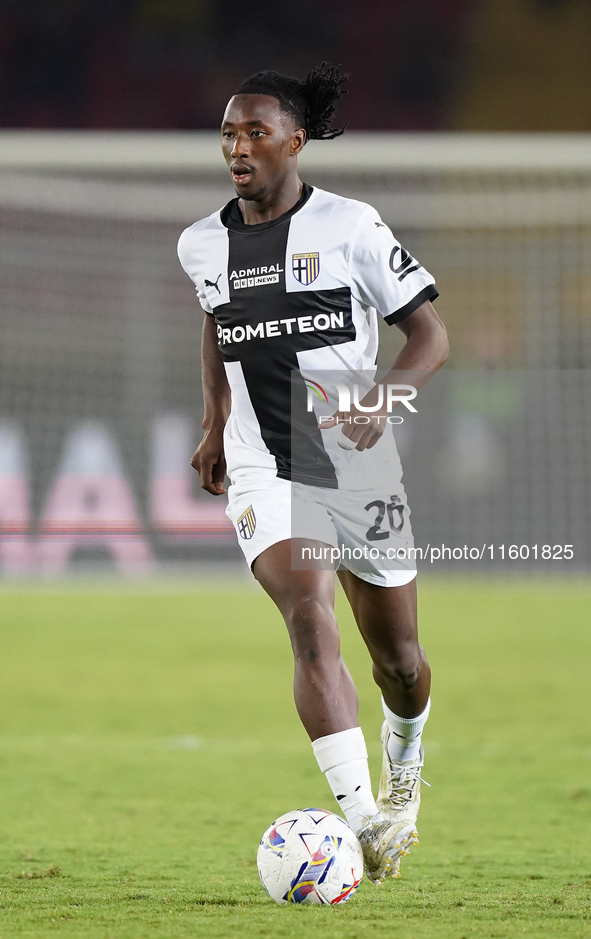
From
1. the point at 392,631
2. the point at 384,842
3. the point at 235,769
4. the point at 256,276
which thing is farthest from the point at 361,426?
the point at 235,769

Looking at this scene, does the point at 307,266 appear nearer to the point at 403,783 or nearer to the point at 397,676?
the point at 397,676

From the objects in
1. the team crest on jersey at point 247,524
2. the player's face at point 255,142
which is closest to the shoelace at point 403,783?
the team crest on jersey at point 247,524

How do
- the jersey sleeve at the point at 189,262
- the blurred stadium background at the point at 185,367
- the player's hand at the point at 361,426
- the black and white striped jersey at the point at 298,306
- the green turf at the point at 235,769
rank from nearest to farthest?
the green turf at the point at 235,769 < the player's hand at the point at 361,426 < the black and white striped jersey at the point at 298,306 < the jersey sleeve at the point at 189,262 < the blurred stadium background at the point at 185,367

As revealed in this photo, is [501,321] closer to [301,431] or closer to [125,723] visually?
[125,723]

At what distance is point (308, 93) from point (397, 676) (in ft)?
6.16

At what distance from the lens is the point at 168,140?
8523 millimetres

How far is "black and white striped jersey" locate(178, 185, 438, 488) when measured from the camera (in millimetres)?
3705

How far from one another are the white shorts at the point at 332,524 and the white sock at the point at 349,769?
0.50 meters

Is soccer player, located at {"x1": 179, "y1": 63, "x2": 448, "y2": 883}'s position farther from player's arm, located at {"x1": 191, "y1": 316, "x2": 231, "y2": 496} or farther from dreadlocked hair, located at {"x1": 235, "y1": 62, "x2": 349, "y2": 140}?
player's arm, located at {"x1": 191, "y1": 316, "x2": 231, "y2": 496}

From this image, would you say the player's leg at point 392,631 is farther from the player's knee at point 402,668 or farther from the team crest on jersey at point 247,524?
the team crest on jersey at point 247,524

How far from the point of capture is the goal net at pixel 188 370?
11.6m

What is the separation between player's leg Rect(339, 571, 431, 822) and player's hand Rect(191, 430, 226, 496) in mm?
528

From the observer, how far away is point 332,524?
144 inches

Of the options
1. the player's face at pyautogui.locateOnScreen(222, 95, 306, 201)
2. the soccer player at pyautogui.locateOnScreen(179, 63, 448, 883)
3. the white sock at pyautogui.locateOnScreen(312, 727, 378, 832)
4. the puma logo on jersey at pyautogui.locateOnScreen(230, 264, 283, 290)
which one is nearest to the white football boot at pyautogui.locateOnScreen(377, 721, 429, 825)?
the soccer player at pyautogui.locateOnScreen(179, 63, 448, 883)
